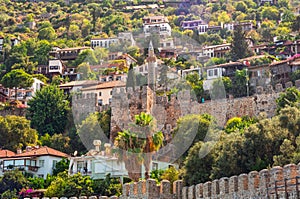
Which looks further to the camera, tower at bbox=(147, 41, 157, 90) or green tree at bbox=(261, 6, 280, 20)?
green tree at bbox=(261, 6, 280, 20)

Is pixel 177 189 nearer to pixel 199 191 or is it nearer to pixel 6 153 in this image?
pixel 199 191

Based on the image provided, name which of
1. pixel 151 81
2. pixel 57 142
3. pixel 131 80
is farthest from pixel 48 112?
pixel 151 81

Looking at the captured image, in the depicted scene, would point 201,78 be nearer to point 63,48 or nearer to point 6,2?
point 63,48

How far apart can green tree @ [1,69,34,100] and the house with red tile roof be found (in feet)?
98.0

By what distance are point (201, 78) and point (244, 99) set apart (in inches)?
686

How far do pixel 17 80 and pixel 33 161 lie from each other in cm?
3310

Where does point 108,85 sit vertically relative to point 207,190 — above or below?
above

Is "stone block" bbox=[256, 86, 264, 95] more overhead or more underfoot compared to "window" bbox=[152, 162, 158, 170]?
more overhead

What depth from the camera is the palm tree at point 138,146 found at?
185ft

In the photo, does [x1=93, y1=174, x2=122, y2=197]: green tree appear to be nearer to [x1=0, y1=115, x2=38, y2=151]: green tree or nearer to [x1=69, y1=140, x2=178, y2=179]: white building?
[x1=69, y1=140, x2=178, y2=179]: white building

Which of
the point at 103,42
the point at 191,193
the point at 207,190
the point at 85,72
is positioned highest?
the point at 103,42

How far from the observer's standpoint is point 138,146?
56562mm

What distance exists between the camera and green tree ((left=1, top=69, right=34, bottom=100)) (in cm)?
10350

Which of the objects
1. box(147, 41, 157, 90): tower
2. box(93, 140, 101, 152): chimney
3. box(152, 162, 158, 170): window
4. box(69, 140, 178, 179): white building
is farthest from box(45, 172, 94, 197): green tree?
box(147, 41, 157, 90): tower
